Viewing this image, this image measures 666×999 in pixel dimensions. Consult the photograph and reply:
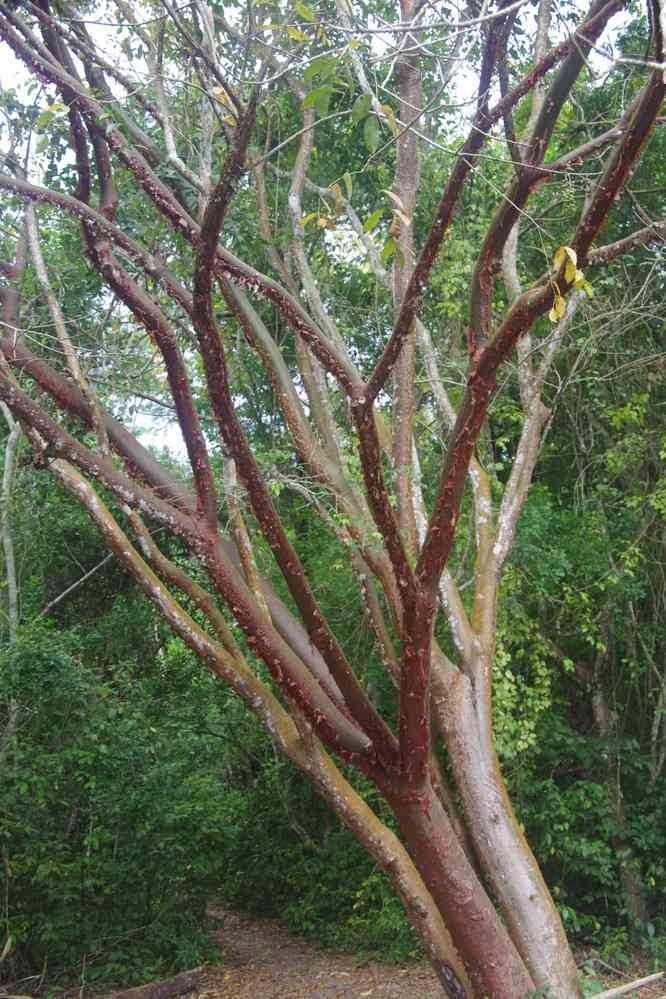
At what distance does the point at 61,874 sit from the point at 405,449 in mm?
4200

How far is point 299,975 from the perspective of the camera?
7809 mm

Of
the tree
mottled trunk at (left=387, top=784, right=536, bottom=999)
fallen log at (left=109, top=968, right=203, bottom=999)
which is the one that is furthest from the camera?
fallen log at (left=109, top=968, right=203, bottom=999)

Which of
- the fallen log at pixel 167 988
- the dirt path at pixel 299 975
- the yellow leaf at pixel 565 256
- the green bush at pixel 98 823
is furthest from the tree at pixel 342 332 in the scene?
the fallen log at pixel 167 988

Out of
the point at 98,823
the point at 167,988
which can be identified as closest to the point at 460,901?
the point at 167,988

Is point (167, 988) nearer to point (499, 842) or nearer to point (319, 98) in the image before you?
point (499, 842)

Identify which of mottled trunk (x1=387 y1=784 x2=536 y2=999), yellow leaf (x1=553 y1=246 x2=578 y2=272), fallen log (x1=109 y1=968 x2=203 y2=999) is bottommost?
fallen log (x1=109 y1=968 x2=203 y2=999)

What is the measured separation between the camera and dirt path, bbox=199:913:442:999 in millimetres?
7074

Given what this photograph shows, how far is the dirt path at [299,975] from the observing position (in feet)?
23.2

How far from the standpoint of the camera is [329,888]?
29.6 ft

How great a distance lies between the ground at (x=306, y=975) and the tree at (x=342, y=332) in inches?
43.4

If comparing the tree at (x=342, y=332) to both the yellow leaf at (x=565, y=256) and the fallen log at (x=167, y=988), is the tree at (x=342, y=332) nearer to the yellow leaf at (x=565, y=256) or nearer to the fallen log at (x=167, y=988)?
the yellow leaf at (x=565, y=256)

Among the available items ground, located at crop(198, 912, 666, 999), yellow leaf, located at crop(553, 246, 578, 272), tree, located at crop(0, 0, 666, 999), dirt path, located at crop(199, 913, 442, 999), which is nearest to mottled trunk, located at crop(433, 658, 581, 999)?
tree, located at crop(0, 0, 666, 999)

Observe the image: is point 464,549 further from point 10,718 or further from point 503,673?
point 10,718

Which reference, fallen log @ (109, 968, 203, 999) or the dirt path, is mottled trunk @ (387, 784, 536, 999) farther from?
fallen log @ (109, 968, 203, 999)
